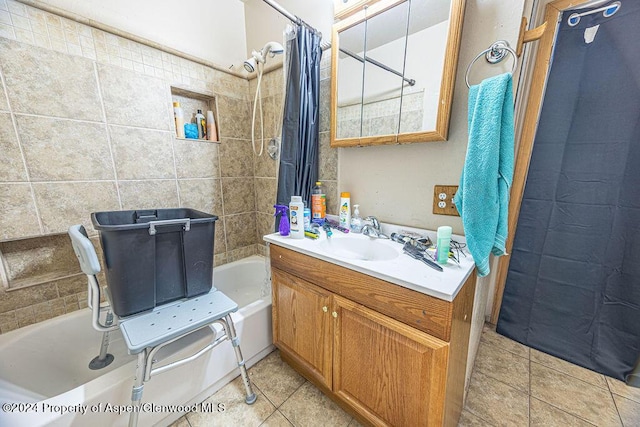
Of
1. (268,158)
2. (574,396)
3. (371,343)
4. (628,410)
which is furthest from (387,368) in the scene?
(268,158)

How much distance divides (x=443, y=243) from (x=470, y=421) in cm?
91

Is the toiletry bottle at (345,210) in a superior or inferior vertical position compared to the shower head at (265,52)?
inferior

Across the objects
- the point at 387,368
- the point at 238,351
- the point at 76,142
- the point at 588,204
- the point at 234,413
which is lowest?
the point at 234,413

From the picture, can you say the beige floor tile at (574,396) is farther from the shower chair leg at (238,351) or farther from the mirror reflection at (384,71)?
the mirror reflection at (384,71)

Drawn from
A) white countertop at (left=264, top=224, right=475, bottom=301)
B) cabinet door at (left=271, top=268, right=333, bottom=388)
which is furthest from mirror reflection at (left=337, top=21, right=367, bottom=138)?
cabinet door at (left=271, top=268, right=333, bottom=388)

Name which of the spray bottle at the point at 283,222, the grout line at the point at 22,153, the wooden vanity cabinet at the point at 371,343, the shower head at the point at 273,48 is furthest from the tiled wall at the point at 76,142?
the wooden vanity cabinet at the point at 371,343

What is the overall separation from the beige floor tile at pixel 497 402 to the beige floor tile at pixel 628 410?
14.0 inches

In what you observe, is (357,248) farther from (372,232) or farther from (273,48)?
(273,48)

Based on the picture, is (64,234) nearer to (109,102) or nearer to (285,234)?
(109,102)

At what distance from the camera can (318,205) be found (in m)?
1.44

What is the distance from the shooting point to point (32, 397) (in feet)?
3.30

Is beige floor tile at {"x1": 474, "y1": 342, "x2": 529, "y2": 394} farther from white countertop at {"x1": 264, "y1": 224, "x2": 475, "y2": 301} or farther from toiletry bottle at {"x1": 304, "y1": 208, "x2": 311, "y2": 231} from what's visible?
toiletry bottle at {"x1": 304, "y1": 208, "x2": 311, "y2": 231}

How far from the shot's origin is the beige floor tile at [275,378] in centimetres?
121

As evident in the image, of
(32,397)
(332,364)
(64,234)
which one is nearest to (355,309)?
(332,364)
